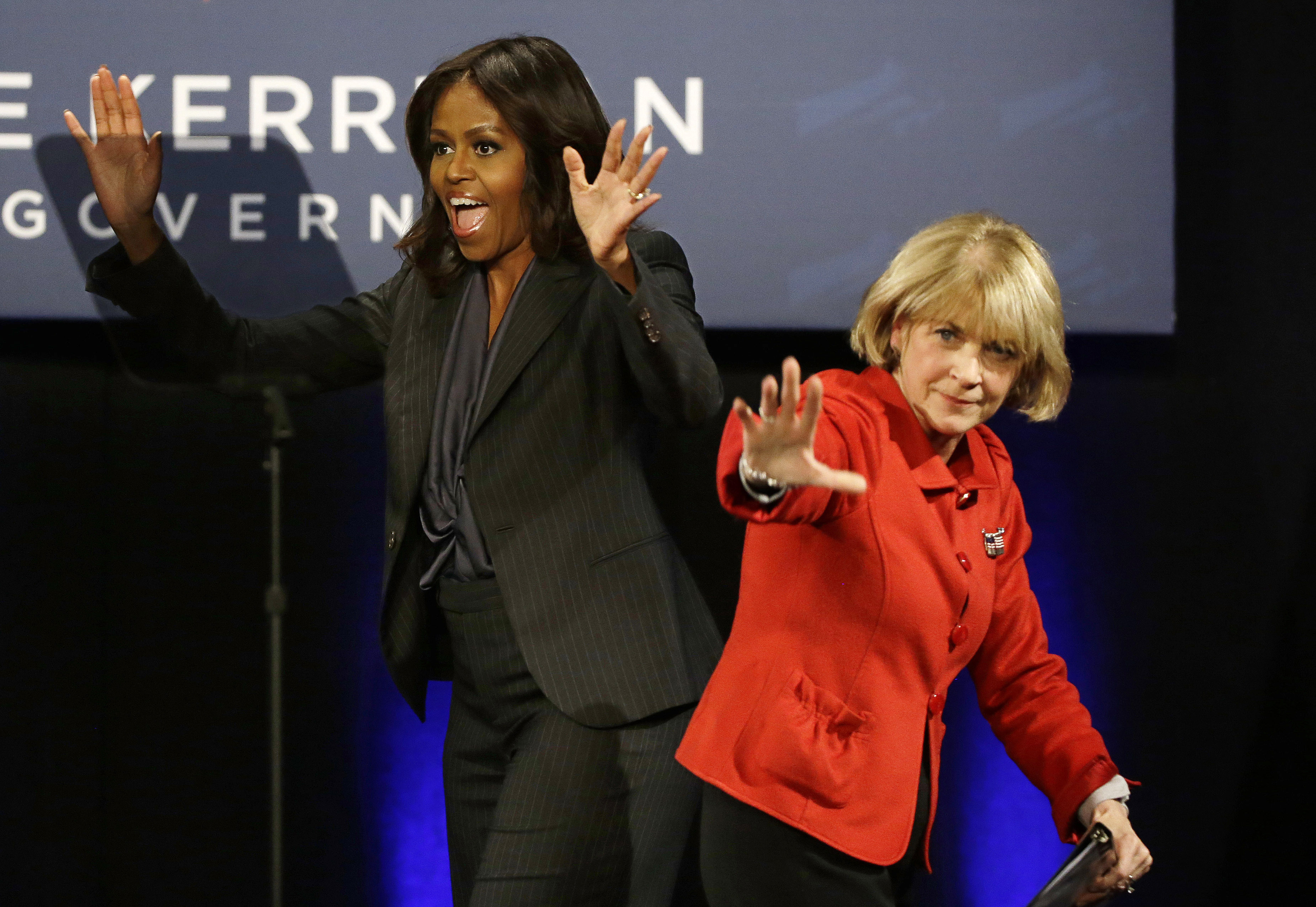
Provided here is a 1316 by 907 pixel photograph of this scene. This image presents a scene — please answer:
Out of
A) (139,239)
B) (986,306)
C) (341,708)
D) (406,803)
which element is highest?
(139,239)

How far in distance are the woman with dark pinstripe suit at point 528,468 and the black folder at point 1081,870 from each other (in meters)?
0.54

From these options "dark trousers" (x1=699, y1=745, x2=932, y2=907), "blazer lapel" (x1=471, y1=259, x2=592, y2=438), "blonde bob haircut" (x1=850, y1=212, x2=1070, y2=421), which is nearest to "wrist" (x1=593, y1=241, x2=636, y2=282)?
"blazer lapel" (x1=471, y1=259, x2=592, y2=438)

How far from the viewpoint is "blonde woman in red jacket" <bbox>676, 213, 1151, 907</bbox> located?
1.36 m

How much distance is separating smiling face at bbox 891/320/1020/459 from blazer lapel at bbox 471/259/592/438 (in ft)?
1.75

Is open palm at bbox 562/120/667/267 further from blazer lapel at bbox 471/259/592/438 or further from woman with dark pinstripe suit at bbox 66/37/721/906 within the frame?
blazer lapel at bbox 471/259/592/438

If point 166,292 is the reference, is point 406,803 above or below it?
below

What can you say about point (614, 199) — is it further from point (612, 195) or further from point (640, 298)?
point (640, 298)

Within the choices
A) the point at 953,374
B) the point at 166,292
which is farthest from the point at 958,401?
the point at 166,292

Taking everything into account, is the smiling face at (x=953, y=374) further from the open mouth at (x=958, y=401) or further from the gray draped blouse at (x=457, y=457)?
the gray draped blouse at (x=457, y=457)

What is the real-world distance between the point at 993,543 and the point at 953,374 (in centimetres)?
23

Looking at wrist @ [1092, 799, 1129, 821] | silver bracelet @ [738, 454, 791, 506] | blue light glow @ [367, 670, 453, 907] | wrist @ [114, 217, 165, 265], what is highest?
wrist @ [114, 217, 165, 265]

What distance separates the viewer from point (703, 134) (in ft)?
8.48

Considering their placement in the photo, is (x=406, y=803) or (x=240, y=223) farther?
(x=406, y=803)

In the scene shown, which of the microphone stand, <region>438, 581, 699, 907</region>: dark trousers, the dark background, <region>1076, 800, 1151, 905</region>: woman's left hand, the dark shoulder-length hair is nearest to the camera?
<region>1076, 800, 1151, 905</region>: woman's left hand
